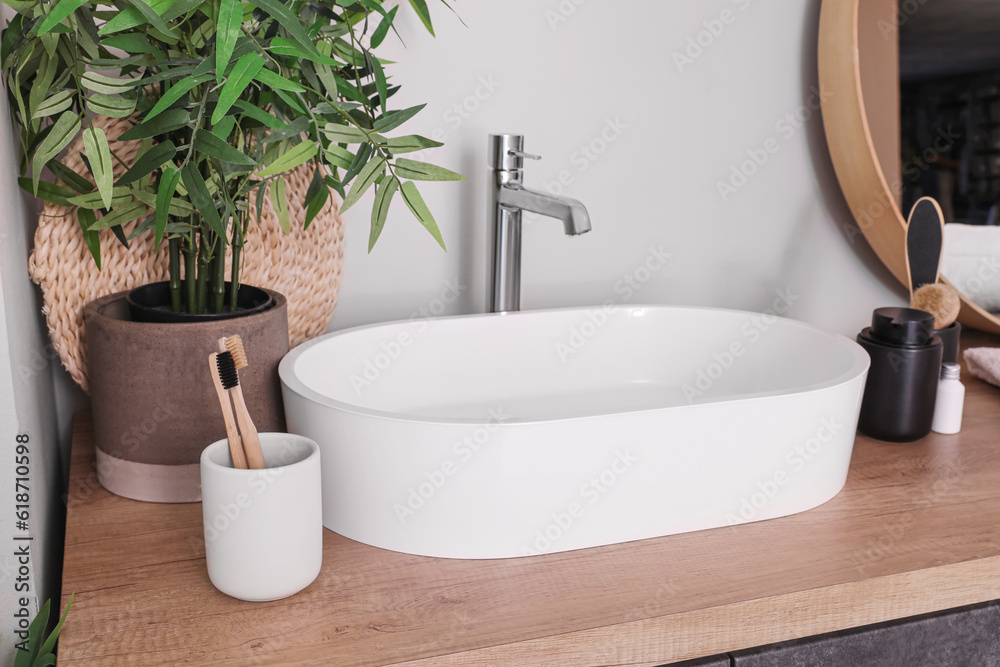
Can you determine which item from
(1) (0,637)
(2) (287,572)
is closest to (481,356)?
(2) (287,572)

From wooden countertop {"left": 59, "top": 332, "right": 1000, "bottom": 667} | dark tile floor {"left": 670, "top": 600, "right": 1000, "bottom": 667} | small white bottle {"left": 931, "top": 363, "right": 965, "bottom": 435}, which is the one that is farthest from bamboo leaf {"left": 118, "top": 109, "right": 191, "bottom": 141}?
small white bottle {"left": 931, "top": 363, "right": 965, "bottom": 435}

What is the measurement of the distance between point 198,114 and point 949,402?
0.85 m

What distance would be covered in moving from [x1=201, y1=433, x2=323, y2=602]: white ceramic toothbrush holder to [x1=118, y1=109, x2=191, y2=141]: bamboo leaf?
244mm

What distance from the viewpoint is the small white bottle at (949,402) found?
0.93 meters

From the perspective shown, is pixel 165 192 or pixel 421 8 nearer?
pixel 165 192

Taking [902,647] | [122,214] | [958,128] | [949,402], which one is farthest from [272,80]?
[958,128]

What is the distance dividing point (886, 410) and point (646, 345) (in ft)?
0.93

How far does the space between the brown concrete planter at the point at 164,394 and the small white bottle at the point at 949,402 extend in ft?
2.42

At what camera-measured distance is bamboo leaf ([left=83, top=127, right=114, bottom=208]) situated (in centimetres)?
61

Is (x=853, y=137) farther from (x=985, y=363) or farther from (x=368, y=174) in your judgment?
(x=368, y=174)

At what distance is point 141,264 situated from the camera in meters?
Result: 0.85

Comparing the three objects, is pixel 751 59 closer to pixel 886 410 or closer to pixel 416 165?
pixel 886 410

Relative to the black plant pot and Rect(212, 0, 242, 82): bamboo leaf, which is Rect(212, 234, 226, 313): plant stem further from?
Rect(212, 0, 242, 82): bamboo leaf

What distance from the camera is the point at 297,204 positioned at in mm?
913
